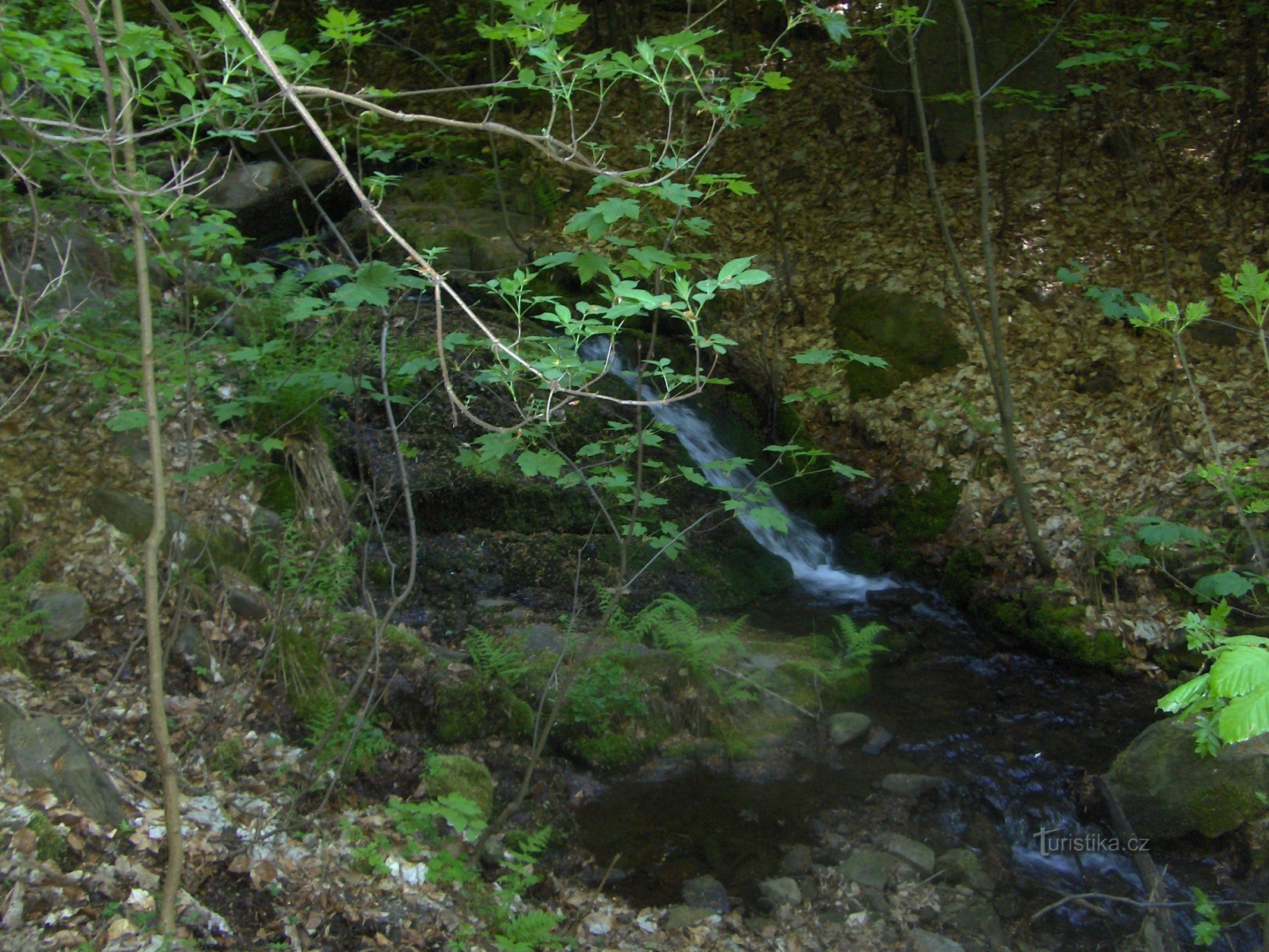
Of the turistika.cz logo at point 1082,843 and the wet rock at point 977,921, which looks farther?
the turistika.cz logo at point 1082,843

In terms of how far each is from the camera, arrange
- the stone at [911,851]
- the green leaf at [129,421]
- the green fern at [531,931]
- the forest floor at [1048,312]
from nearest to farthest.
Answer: the green fern at [531,931]
the green leaf at [129,421]
the stone at [911,851]
the forest floor at [1048,312]

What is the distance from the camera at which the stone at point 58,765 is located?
2.86 meters

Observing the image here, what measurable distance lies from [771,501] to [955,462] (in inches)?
70.1

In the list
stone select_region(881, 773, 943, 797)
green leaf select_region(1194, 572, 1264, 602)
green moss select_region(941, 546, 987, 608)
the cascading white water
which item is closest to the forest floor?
green moss select_region(941, 546, 987, 608)

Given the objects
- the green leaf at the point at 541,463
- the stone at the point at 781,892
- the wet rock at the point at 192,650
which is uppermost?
the green leaf at the point at 541,463

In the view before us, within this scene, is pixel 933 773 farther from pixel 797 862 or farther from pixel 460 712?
pixel 460 712

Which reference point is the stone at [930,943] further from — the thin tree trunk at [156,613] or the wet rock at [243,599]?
the wet rock at [243,599]

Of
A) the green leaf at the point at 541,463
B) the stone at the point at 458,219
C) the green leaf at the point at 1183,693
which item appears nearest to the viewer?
the green leaf at the point at 1183,693

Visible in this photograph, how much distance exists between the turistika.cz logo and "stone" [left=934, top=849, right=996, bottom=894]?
16.8 inches

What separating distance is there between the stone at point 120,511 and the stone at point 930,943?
14.4 ft

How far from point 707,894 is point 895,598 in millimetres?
3947

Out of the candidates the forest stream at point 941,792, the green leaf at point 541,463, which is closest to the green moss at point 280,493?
the forest stream at point 941,792

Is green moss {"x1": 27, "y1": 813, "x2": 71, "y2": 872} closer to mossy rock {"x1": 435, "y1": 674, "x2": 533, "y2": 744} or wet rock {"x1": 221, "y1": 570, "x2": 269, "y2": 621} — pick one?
wet rock {"x1": 221, "y1": 570, "x2": 269, "y2": 621}

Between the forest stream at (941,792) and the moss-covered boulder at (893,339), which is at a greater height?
the moss-covered boulder at (893,339)
